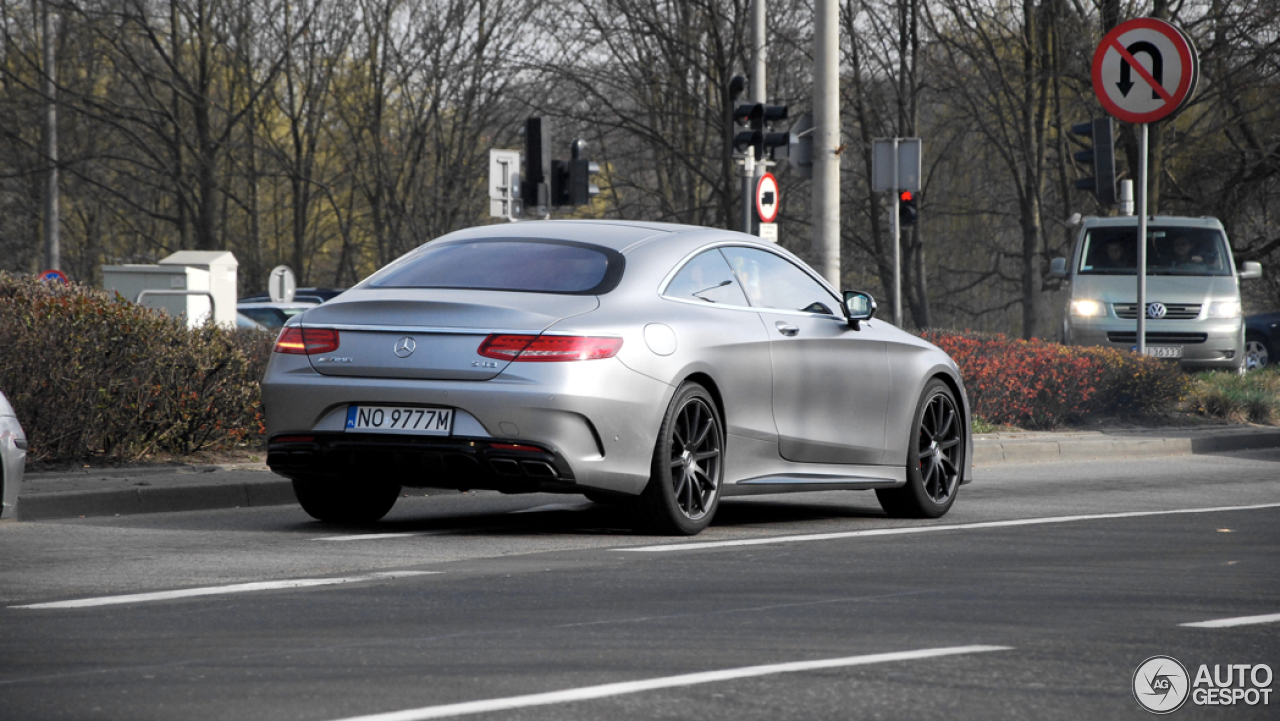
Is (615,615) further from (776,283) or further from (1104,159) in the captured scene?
(1104,159)

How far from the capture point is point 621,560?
7.12m

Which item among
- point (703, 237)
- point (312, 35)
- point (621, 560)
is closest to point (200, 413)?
point (703, 237)

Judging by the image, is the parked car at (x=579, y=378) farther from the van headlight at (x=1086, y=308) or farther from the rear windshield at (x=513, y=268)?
the van headlight at (x=1086, y=308)

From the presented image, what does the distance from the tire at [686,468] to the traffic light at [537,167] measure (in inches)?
504

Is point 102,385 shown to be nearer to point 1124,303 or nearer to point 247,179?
point 1124,303

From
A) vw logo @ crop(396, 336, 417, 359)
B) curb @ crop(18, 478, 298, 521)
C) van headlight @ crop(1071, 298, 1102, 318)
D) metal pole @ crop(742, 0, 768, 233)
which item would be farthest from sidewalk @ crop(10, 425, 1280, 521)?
van headlight @ crop(1071, 298, 1102, 318)

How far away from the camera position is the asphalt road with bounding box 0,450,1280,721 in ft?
14.6

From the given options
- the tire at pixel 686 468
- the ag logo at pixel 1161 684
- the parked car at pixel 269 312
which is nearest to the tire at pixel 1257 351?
the parked car at pixel 269 312

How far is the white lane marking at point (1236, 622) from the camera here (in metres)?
5.69

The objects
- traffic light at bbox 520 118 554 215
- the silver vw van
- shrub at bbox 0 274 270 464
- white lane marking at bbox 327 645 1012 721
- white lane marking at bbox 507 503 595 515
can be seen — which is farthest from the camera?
the silver vw van

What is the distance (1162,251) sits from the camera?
22.3 meters

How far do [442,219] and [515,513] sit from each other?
30.7 m

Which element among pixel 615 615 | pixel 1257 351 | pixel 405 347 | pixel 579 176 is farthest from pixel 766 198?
pixel 615 615

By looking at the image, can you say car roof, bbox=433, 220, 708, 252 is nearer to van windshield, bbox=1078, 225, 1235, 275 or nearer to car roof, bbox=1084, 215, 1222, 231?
van windshield, bbox=1078, 225, 1235, 275
